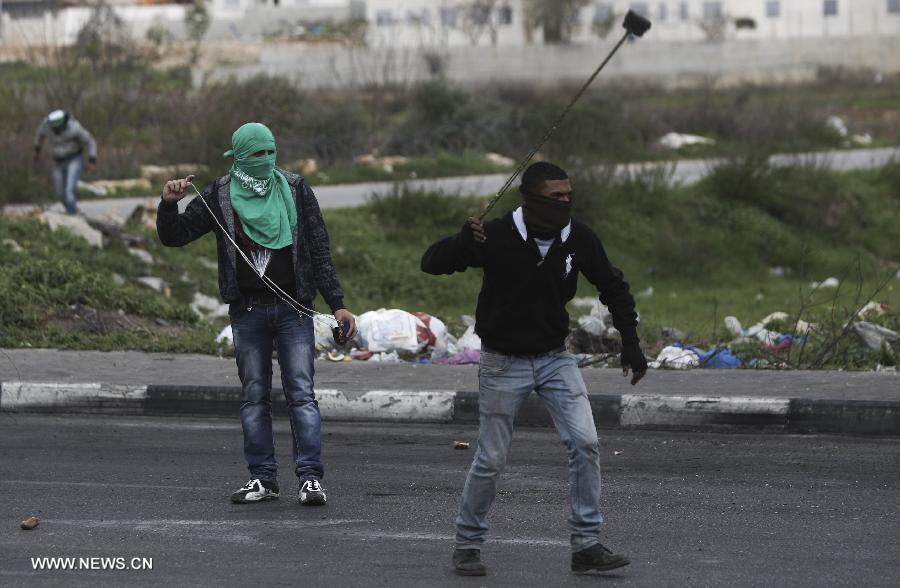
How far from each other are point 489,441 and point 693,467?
7.66 feet

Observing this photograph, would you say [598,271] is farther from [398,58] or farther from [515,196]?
[398,58]

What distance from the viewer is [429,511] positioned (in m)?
6.78

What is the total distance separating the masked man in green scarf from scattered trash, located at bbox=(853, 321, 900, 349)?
220 inches

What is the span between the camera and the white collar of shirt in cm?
566

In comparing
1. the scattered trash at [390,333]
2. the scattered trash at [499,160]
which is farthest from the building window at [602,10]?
the scattered trash at [390,333]

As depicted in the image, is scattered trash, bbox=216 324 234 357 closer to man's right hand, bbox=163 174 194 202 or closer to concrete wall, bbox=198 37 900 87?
man's right hand, bbox=163 174 194 202

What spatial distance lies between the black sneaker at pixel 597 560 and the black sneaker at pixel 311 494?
1.66 meters

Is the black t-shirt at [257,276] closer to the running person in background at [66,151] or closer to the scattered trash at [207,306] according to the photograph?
the scattered trash at [207,306]

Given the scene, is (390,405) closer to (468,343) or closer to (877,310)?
(468,343)

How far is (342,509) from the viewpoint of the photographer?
6.85 metres

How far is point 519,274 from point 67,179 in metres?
14.7

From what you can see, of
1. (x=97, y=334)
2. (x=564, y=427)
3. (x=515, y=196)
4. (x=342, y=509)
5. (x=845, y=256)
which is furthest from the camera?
(x=845, y=256)

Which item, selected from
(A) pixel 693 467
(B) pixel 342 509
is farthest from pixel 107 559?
(A) pixel 693 467

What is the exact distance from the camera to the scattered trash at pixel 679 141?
3391 cm
